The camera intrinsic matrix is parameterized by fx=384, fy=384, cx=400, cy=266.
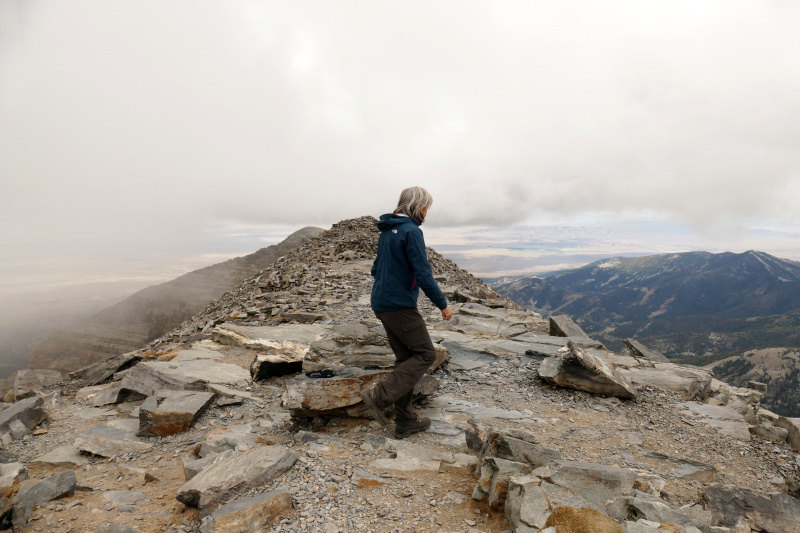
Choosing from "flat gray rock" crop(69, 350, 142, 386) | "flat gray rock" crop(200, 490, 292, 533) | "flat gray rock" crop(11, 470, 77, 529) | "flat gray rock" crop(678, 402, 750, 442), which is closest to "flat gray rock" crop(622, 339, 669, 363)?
"flat gray rock" crop(678, 402, 750, 442)

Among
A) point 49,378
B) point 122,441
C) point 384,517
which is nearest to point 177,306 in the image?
point 49,378

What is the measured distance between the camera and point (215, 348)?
473 inches

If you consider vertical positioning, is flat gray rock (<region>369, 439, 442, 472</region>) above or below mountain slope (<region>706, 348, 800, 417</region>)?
above

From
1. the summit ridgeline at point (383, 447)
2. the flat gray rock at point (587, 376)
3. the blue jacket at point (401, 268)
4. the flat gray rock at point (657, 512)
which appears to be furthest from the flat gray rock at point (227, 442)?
the flat gray rock at point (587, 376)

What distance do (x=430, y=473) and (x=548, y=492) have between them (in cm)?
182

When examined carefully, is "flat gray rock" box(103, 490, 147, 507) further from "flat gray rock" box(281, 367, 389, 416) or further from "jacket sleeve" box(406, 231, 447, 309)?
"jacket sleeve" box(406, 231, 447, 309)

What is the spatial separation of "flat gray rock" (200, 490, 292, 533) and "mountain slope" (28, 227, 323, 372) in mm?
57662

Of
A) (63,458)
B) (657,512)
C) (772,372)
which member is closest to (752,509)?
(657,512)

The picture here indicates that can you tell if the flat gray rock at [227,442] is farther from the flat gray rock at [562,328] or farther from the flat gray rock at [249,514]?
the flat gray rock at [562,328]

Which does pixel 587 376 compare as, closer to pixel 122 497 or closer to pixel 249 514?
pixel 249 514

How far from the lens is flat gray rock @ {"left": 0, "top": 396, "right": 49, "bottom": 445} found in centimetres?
672

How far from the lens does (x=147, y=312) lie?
2692 inches

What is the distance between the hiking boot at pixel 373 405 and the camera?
6.77 meters

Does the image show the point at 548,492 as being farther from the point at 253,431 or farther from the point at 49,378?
the point at 49,378
